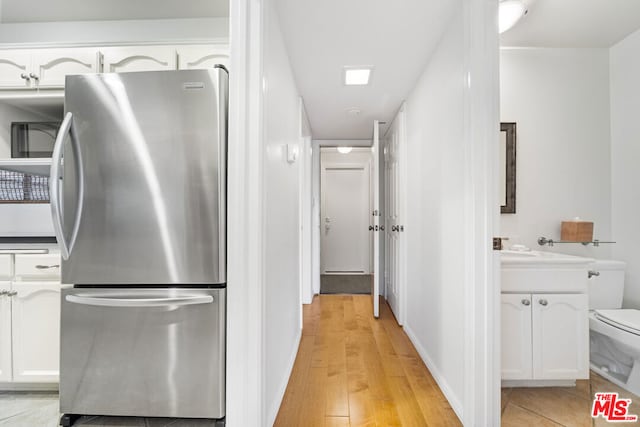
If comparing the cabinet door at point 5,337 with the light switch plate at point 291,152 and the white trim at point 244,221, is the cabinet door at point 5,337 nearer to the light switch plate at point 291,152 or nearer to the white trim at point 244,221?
the white trim at point 244,221

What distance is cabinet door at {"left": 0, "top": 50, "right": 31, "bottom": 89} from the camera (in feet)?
6.33

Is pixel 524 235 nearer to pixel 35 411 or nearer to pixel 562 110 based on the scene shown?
pixel 562 110

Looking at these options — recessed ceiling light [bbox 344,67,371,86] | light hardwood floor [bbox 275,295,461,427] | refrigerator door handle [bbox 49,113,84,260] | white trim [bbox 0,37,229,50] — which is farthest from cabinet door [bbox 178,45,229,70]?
light hardwood floor [bbox 275,295,461,427]

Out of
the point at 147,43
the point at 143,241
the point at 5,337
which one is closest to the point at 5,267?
the point at 5,337

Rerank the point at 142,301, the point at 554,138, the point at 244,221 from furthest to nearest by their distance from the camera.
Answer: the point at 554,138, the point at 142,301, the point at 244,221

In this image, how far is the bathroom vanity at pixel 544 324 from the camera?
1.79 m

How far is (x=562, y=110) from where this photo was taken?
2.47 meters

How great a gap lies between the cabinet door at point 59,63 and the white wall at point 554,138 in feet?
9.86

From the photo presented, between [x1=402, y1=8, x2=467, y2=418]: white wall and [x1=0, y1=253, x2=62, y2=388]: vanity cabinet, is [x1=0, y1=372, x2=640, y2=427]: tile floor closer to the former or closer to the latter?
[x1=0, y1=253, x2=62, y2=388]: vanity cabinet

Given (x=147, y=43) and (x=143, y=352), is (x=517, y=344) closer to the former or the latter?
(x=143, y=352)

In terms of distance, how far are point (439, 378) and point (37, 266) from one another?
2.52m

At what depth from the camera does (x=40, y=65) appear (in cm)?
193

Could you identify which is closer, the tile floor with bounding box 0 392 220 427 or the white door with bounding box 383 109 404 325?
the tile floor with bounding box 0 392 220 427

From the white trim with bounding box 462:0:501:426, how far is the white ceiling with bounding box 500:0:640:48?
1016 mm
